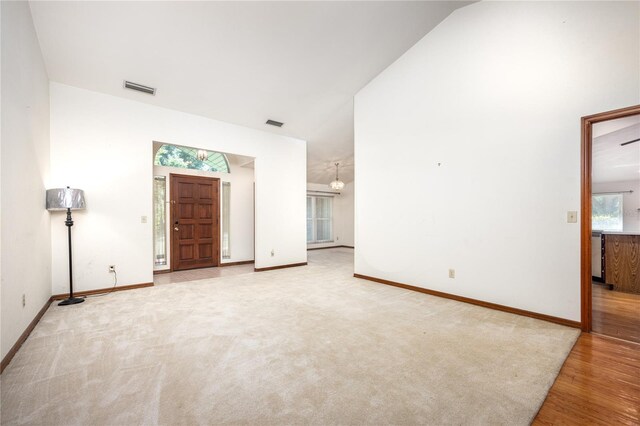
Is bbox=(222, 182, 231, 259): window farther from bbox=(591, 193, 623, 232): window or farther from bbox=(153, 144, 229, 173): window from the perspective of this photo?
bbox=(591, 193, 623, 232): window

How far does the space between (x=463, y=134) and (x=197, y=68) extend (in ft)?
12.9

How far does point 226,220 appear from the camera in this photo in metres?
6.33

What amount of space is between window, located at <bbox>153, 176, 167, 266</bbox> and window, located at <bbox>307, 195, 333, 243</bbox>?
5.13 metres

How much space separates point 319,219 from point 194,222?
17.0 feet

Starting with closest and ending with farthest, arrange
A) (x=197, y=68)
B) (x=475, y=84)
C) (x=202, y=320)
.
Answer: (x=202, y=320)
(x=475, y=84)
(x=197, y=68)

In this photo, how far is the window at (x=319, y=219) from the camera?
9.82 m

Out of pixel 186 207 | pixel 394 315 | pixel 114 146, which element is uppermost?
pixel 114 146

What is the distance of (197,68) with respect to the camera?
372 cm

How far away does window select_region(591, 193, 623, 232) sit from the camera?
200 inches

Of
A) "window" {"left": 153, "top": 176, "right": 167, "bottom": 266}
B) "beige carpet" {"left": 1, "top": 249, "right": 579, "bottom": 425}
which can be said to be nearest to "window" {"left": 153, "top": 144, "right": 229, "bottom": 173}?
"window" {"left": 153, "top": 176, "right": 167, "bottom": 266}

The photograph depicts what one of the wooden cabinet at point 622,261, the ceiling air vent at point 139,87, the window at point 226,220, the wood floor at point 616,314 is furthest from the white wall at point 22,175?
the wooden cabinet at point 622,261

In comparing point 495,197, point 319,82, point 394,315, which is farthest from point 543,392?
point 319,82

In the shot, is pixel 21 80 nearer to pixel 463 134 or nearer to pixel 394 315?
pixel 394 315

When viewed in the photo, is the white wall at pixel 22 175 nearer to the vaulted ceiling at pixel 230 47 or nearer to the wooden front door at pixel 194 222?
the vaulted ceiling at pixel 230 47
